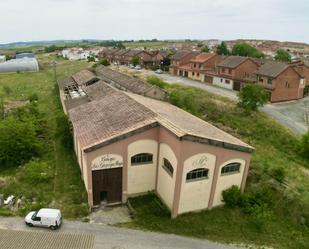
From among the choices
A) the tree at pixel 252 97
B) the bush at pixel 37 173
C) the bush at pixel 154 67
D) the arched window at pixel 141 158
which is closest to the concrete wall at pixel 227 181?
the arched window at pixel 141 158

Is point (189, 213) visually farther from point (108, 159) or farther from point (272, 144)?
point (272, 144)

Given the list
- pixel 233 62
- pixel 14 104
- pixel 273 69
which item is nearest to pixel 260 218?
pixel 273 69

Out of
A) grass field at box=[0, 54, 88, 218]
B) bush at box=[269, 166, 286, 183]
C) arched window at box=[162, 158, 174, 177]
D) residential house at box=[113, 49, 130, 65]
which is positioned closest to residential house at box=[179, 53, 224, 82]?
residential house at box=[113, 49, 130, 65]

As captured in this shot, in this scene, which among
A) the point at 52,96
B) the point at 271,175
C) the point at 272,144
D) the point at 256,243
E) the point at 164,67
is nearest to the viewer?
the point at 256,243

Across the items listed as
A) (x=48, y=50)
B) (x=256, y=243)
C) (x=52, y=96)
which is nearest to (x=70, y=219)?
(x=256, y=243)

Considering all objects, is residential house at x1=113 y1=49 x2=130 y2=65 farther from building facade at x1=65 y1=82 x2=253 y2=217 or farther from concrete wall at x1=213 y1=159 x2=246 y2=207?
concrete wall at x1=213 y1=159 x2=246 y2=207

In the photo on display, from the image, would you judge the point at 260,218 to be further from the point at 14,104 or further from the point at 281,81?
the point at 14,104
